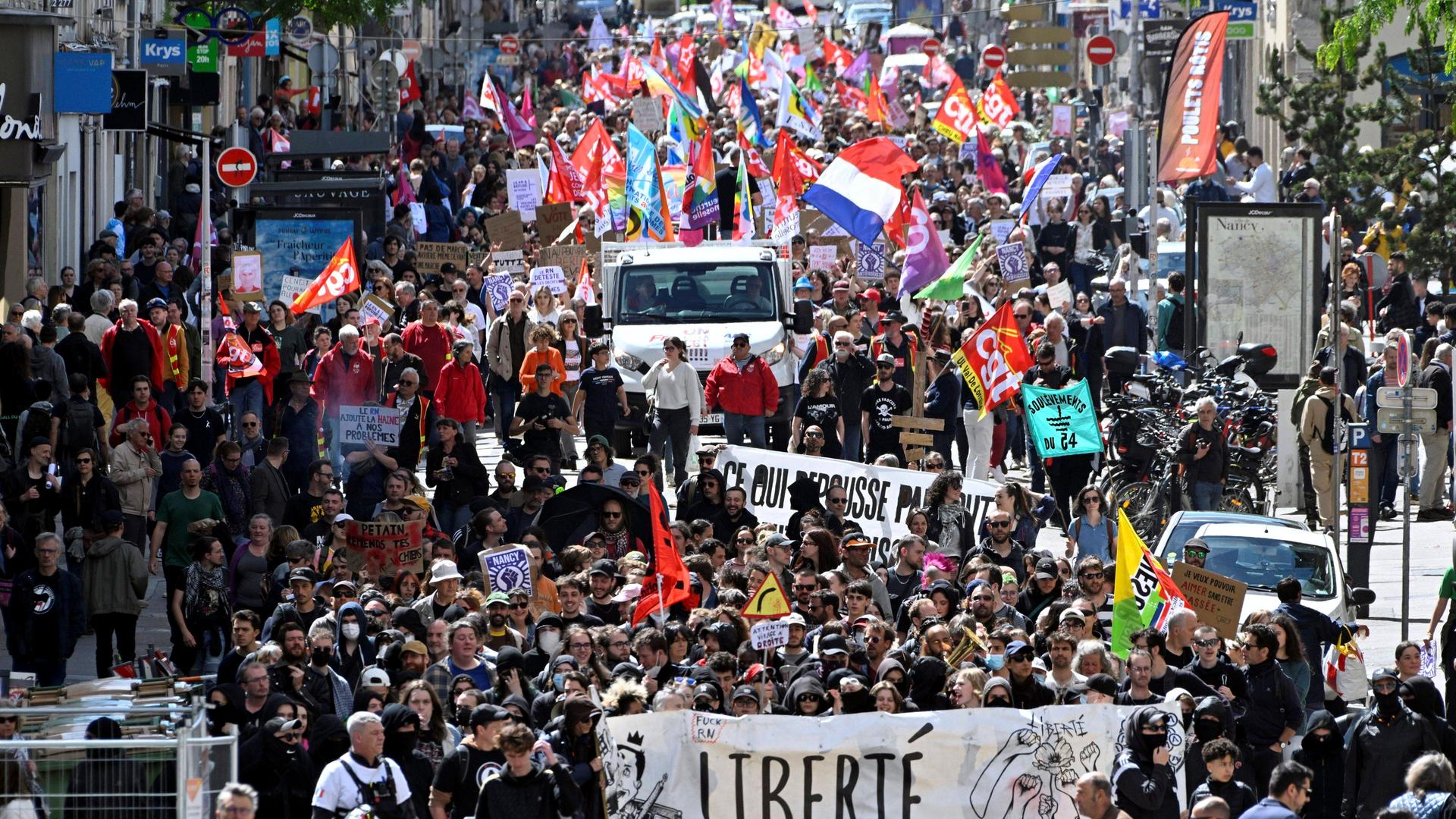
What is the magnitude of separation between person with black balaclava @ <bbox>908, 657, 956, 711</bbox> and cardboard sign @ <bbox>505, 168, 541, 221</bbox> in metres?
19.6

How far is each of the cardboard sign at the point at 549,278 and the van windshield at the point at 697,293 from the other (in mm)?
1020

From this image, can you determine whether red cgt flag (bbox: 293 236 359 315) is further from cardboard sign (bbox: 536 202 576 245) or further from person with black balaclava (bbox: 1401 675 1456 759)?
person with black balaclava (bbox: 1401 675 1456 759)

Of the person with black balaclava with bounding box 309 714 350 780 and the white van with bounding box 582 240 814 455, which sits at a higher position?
the white van with bounding box 582 240 814 455

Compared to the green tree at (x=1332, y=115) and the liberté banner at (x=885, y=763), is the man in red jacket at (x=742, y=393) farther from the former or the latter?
the green tree at (x=1332, y=115)

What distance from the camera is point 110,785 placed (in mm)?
10508

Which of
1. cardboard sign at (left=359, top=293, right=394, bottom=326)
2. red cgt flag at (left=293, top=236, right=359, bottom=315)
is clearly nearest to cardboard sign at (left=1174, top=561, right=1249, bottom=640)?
cardboard sign at (left=359, top=293, right=394, bottom=326)

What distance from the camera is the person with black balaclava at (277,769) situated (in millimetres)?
12289

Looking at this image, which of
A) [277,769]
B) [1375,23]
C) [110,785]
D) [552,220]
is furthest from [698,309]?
[110,785]

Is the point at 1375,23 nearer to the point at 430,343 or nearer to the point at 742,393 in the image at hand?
the point at 742,393

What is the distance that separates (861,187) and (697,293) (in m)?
2.80

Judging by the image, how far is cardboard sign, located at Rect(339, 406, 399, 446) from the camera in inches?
786

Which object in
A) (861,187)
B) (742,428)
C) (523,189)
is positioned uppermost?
(523,189)

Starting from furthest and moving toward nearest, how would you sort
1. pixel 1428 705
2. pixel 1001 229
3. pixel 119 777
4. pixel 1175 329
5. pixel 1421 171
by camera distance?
pixel 1001 229 < pixel 1421 171 < pixel 1175 329 < pixel 1428 705 < pixel 119 777

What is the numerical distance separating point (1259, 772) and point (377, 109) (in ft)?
127
